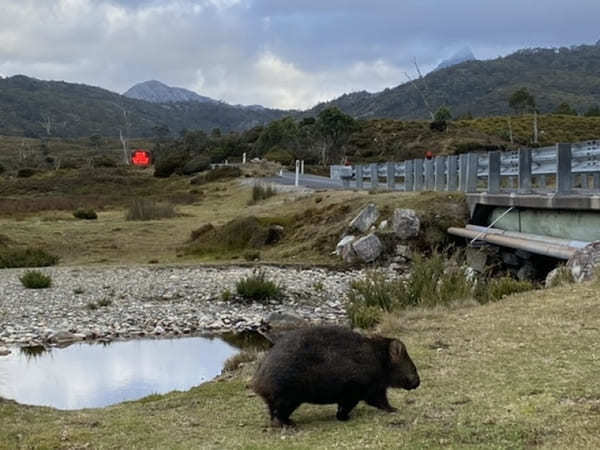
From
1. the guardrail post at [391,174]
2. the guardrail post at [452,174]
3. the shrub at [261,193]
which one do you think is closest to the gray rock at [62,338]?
the guardrail post at [452,174]

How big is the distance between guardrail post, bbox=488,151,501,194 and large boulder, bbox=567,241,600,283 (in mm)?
6603

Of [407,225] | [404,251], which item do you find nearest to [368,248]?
[404,251]

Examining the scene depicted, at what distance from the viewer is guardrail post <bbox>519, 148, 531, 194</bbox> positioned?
16.7 meters

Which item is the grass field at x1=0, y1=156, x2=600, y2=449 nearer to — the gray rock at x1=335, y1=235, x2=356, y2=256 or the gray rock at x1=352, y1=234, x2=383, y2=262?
the gray rock at x1=352, y1=234, x2=383, y2=262

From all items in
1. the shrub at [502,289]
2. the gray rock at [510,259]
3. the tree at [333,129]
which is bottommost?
the gray rock at [510,259]

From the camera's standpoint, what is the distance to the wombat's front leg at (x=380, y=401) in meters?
6.32

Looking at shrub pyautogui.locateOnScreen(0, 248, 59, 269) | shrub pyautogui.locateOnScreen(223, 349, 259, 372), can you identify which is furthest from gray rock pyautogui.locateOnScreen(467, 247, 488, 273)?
shrub pyautogui.locateOnScreen(0, 248, 59, 269)

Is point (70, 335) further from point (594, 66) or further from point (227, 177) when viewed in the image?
point (594, 66)

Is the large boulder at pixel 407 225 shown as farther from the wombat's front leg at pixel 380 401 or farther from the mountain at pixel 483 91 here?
the mountain at pixel 483 91

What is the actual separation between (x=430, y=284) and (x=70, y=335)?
7.59 metres

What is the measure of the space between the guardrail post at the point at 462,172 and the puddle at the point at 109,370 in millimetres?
9653

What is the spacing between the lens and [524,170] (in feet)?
56.1

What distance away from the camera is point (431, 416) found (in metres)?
6.15

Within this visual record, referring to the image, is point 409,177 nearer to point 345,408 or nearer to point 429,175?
point 429,175
